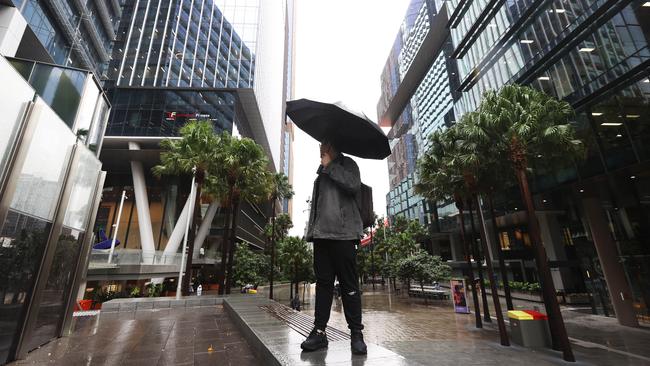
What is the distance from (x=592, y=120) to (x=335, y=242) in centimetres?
1887

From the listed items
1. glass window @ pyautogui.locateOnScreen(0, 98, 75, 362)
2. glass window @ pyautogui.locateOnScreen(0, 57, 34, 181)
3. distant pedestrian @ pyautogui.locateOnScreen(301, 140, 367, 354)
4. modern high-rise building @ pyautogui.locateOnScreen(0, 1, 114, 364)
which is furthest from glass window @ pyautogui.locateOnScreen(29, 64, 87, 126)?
distant pedestrian @ pyautogui.locateOnScreen(301, 140, 367, 354)

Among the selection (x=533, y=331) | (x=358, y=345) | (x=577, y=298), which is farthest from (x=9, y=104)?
(x=577, y=298)

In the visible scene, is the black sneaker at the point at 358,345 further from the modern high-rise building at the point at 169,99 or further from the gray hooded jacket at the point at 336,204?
the modern high-rise building at the point at 169,99

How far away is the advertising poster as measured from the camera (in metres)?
21.0

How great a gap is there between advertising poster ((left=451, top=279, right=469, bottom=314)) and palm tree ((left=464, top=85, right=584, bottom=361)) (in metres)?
10.6

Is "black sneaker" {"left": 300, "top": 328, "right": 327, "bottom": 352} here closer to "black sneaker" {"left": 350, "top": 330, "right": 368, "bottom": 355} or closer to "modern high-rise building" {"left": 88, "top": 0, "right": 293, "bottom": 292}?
"black sneaker" {"left": 350, "top": 330, "right": 368, "bottom": 355}

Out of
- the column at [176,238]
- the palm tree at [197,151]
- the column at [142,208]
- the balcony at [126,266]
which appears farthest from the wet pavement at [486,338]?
the column at [142,208]

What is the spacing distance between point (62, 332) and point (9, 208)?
11.8ft

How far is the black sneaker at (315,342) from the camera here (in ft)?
10.5

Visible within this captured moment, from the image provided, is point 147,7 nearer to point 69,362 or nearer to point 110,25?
point 110,25

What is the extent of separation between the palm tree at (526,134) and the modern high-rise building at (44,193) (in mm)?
13759

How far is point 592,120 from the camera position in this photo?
15414 mm

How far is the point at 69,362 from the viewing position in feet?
14.2

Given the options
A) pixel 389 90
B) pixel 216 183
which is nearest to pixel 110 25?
pixel 216 183
